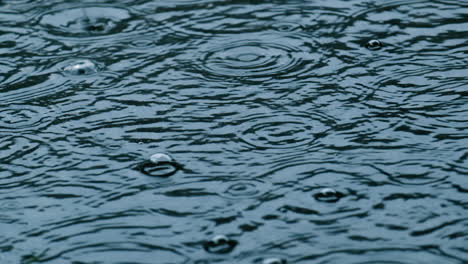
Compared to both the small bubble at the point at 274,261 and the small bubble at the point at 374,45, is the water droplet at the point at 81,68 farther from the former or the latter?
the small bubble at the point at 274,261

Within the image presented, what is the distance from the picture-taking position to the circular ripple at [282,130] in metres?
2.42

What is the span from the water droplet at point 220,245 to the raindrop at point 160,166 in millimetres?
367

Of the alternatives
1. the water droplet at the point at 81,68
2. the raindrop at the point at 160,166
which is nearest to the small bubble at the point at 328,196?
the raindrop at the point at 160,166

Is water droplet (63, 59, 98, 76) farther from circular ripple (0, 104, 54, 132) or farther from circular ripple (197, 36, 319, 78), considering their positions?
circular ripple (197, 36, 319, 78)

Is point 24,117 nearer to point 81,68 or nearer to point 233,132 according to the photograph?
point 81,68

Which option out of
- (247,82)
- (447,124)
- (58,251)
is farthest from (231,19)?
(58,251)

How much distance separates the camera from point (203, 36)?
3.12 metres

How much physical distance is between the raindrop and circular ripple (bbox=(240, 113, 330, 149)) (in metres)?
0.25

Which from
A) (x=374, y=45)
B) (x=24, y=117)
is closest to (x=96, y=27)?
(x=24, y=117)

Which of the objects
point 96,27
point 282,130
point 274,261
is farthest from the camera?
point 96,27

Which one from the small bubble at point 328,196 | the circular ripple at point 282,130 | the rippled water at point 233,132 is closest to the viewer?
the rippled water at point 233,132

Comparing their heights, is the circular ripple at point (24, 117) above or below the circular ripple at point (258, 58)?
below

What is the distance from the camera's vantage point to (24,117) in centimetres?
266

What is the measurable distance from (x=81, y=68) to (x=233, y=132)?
747 mm
